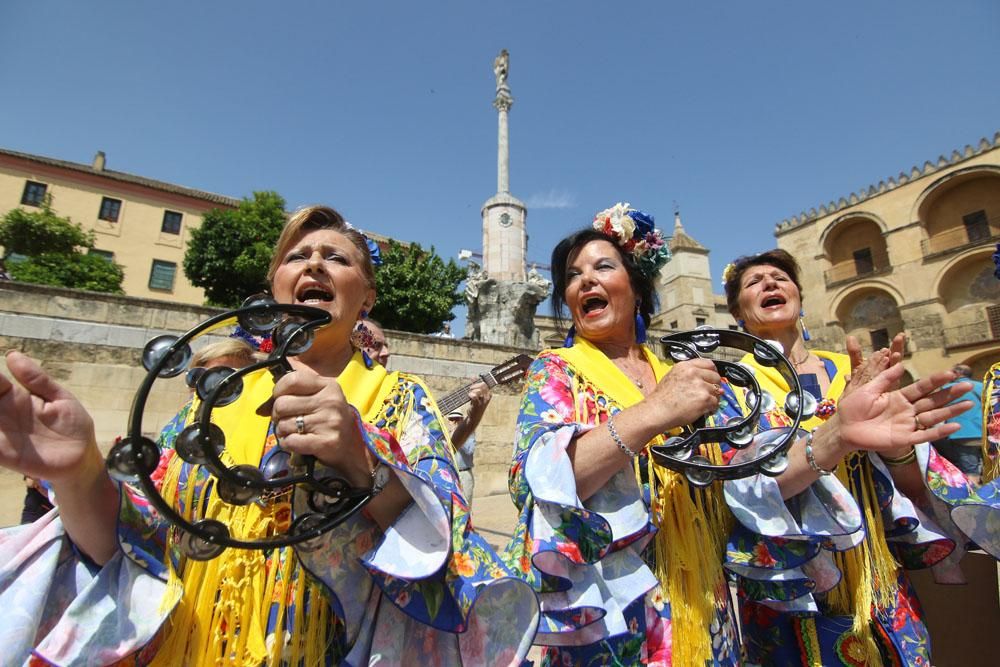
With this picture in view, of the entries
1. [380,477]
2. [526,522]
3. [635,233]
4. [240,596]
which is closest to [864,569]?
[526,522]

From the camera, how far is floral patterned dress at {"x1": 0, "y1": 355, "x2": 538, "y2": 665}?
3.97ft

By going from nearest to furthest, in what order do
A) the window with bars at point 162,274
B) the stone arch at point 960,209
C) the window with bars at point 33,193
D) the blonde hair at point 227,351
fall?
the blonde hair at point 227,351 < the stone arch at point 960,209 < the window with bars at point 33,193 < the window with bars at point 162,274

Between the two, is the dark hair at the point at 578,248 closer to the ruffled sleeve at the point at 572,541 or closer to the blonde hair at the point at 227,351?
the ruffled sleeve at the point at 572,541

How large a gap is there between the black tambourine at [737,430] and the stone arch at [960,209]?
3551 cm

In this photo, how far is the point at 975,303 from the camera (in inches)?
1090

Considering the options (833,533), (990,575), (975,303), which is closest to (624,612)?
(833,533)

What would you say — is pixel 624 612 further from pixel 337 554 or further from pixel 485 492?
pixel 485 492

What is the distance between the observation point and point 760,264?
3.00 m

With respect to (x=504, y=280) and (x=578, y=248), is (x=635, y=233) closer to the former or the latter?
(x=578, y=248)

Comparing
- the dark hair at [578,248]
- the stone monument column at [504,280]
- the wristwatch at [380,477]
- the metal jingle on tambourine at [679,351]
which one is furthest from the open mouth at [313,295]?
the stone monument column at [504,280]

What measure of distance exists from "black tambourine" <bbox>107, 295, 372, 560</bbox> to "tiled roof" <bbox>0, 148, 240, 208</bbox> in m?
38.6

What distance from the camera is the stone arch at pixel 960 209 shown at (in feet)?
90.1

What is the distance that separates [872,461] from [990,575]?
0.94 meters

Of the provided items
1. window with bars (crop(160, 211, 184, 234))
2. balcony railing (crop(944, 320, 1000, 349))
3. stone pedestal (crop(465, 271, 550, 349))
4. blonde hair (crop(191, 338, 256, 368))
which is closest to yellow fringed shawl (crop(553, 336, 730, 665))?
blonde hair (crop(191, 338, 256, 368))
